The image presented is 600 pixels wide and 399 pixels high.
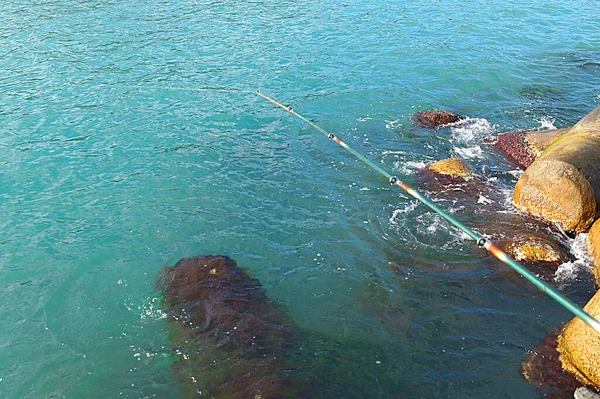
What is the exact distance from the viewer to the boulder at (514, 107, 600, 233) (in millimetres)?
9547

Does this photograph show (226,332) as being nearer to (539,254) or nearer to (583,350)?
(583,350)

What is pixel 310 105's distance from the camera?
15664 millimetres

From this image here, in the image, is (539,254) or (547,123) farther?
(547,123)

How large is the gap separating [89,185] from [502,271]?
8.96 meters

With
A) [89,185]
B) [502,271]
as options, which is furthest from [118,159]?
[502,271]

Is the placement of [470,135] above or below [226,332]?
below

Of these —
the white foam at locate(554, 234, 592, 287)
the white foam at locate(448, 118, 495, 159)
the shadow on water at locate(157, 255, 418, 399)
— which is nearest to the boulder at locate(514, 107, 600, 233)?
the white foam at locate(554, 234, 592, 287)

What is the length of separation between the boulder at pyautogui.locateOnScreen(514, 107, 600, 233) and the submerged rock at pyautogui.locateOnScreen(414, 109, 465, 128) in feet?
13.8

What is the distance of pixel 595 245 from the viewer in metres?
8.90

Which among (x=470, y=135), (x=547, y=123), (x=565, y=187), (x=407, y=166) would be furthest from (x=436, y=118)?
(x=565, y=187)

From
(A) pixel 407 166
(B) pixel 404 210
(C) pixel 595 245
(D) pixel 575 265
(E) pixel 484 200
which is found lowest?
(A) pixel 407 166

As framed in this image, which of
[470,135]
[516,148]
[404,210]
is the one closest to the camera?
[404,210]

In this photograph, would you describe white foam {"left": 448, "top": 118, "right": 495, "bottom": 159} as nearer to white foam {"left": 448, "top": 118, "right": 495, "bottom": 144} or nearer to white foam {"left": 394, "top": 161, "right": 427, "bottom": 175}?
white foam {"left": 448, "top": 118, "right": 495, "bottom": 144}

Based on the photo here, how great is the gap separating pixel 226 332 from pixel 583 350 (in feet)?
16.3
